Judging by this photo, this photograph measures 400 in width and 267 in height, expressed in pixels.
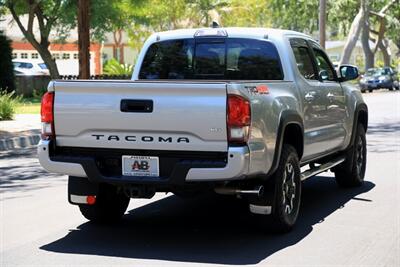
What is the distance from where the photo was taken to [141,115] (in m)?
6.43

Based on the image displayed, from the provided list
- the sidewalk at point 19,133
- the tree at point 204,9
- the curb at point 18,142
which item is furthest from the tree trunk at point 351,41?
the curb at point 18,142

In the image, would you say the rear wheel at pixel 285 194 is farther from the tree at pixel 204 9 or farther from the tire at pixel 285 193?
the tree at pixel 204 9

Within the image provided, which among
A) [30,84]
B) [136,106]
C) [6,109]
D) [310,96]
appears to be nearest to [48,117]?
[136,106]

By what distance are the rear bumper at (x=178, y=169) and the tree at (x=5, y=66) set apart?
82.4 feet

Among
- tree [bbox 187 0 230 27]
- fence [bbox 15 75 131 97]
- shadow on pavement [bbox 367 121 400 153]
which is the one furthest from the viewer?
tree [bbox 187 0 230 27]

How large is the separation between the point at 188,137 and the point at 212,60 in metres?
2.22

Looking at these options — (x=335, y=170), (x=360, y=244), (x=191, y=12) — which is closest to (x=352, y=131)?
(x=335, y=170)

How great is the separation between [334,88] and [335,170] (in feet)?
4.40

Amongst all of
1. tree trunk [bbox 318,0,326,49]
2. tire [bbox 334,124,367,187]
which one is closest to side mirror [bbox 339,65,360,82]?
tire [bbox 334,124,367,187]

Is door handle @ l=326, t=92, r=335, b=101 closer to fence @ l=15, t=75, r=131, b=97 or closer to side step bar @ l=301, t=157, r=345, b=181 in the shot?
side step bar @ l=301, t=157, r=345, b=181

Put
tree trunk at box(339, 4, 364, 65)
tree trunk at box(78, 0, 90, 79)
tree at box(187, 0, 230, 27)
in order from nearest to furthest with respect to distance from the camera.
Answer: tree trunk at box(78, 0, 90, 79)
tree trunk at box(339, 4, 364, 65)
tree at box(187, 0, 230, 27)

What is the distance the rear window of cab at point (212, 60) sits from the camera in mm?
8023

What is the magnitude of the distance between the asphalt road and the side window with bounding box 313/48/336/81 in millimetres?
1490

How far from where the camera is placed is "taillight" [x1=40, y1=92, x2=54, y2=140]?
6.77 m
